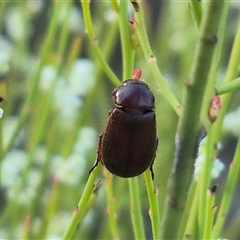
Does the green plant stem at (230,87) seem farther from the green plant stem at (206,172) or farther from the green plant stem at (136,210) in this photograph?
the green plant stem at (136,210)

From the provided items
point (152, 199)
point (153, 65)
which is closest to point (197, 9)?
point (153, 65)

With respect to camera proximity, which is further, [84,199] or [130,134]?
[130,134]

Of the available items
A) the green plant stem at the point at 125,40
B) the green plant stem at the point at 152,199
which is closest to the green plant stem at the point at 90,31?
the green plant stem at the point at 125,40

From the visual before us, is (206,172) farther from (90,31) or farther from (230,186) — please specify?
(90,31)

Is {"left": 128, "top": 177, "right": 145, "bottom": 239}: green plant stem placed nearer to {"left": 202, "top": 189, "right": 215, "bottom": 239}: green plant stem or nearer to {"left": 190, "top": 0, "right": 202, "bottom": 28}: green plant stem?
{"left": 202, "top": 189, "right": 215, "bottom": 239}: green plant stem

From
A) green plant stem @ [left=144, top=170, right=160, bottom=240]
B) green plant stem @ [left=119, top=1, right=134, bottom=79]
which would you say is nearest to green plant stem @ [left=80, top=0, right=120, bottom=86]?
green plant stem @ [left=119, top=1, right=134, bottom=79]

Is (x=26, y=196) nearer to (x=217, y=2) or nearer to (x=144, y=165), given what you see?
(x=144, y=165)
